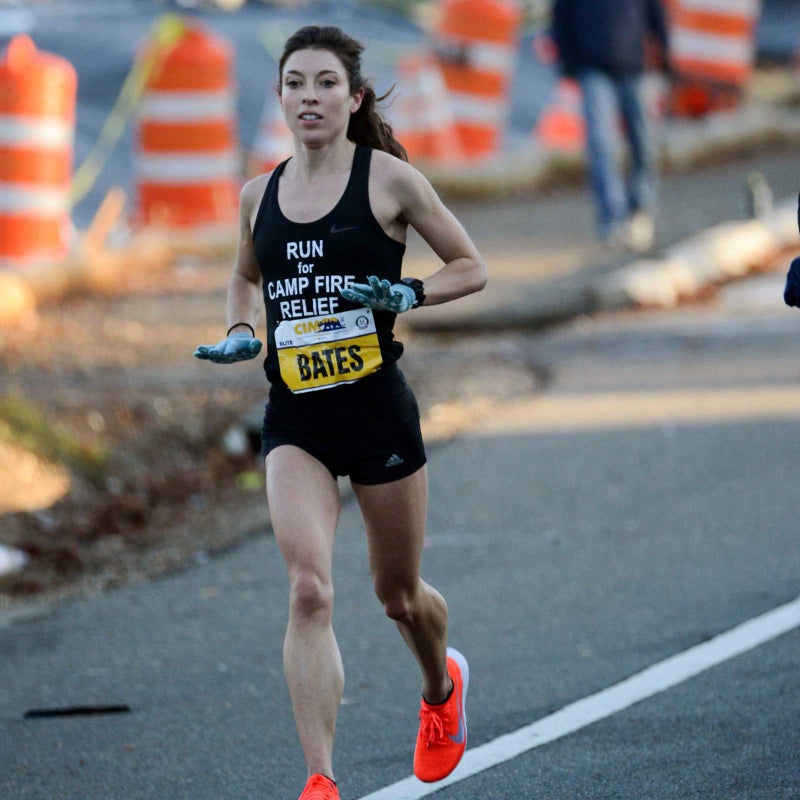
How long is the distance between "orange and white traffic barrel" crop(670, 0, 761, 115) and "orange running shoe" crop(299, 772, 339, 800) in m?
14.6

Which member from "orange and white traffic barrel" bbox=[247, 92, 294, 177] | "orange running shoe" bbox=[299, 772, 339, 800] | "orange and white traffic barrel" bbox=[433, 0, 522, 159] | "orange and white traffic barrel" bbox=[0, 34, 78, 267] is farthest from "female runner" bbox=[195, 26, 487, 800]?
"orange and white traffic barrel" bbox=[433, 0, 522, 159]

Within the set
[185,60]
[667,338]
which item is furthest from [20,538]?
[185,60]

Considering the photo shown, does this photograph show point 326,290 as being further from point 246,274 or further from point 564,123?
point 564,123

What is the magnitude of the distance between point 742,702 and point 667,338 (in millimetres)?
5926

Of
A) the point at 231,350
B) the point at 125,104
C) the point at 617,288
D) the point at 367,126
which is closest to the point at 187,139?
the point at 617,288

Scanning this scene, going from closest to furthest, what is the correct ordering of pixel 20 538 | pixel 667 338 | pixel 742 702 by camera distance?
pixel 742 702 < pixel 20 538 < pixel 667 338

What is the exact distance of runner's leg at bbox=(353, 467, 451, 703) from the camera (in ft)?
15.0

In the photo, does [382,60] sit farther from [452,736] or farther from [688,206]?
[452,736]

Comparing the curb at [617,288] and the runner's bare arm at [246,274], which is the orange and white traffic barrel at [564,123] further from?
the runner's bare arm at [246,274]

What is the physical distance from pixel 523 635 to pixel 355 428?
179cm

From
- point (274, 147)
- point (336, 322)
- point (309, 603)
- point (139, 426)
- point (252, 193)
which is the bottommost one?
point (139, 426)

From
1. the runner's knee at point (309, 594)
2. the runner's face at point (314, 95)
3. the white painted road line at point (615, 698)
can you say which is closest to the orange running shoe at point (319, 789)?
the runner's knee at point (309, 594)

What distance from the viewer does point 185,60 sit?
13734mm

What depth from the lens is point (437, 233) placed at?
4.64 metres
